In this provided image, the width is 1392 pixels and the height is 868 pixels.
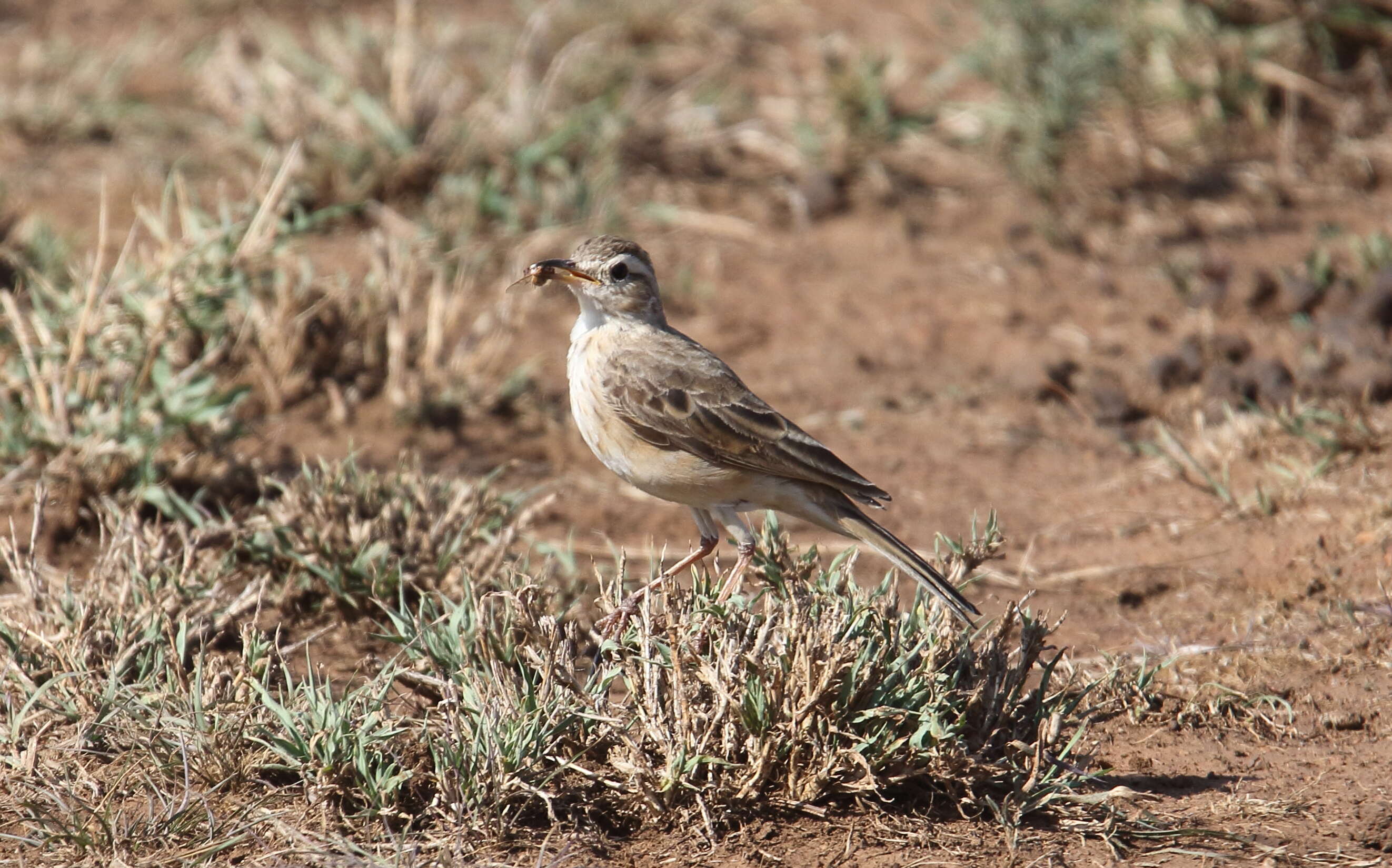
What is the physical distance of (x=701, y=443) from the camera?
5.54 metres

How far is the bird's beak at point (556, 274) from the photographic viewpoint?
5621 mm

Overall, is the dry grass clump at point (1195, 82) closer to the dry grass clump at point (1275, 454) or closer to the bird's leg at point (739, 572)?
the dry grass clump at point (1275, 454)

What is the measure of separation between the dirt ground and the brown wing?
451mm

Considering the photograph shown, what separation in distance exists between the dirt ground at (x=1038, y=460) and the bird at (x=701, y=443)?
11.9 inches

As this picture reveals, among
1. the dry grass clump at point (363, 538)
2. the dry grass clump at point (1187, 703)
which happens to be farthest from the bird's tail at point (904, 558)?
the dry grass clump at point (363, 538)

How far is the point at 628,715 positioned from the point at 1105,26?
24.7 feet

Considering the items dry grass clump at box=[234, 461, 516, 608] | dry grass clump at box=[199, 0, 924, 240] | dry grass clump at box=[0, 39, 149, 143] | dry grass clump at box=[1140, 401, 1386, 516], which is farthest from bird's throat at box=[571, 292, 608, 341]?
dry grass clump at box=[0, 39, 149, 143]

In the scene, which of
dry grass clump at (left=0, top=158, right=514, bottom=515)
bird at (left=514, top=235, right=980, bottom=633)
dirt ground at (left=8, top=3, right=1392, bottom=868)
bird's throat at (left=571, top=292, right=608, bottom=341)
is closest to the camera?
dirt ground at (left=8, top=3, right=1392, bottom=868)

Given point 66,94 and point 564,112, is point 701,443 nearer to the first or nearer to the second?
point 564,112

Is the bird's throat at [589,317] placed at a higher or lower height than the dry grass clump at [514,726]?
higher

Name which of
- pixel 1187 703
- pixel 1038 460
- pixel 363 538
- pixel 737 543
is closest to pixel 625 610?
pixel 737 543

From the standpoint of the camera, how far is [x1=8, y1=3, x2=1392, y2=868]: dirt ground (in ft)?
15.0

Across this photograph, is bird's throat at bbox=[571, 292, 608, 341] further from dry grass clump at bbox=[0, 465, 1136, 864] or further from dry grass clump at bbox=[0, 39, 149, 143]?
dry grass clump at bbox=[0, 39, 149, 143]

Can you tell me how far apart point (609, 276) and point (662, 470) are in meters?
0.89
